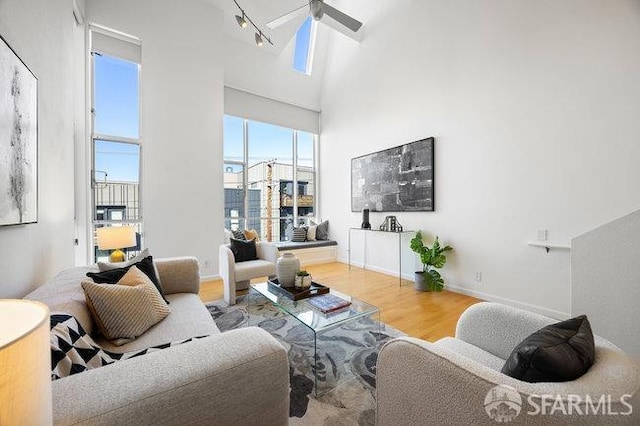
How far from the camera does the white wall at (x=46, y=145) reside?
53.1 inches

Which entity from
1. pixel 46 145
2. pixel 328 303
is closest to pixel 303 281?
pixel 328 303

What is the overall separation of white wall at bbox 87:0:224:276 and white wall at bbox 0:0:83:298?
49.5 inches

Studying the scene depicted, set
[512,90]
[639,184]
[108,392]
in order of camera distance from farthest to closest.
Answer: [512,90]
[639,184]
[108,392]

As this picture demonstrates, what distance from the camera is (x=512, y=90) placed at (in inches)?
116

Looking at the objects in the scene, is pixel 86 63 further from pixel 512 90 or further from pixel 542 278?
pixel 542 278

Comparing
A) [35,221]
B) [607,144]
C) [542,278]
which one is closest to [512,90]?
[607,144]

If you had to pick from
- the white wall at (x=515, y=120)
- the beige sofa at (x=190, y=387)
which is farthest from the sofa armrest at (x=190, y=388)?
the white wall at (x=515, y=120)

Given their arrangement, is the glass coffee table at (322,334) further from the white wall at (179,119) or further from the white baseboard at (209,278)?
the white wall at (179,119)

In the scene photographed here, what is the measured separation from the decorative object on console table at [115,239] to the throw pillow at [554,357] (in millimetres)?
3097

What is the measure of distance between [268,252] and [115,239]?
1.67m

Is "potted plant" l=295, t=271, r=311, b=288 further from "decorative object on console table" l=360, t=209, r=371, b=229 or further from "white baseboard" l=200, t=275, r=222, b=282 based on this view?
"decorative object on console table" l=360, t=209, r=371, b=229

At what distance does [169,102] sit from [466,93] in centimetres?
403

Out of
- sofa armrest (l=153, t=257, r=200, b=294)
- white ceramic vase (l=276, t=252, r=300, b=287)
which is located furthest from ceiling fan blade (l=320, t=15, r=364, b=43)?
sofa armrest (l=153, t=257, r=200, b=294)

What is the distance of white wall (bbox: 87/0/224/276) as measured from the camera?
3.60 meters
